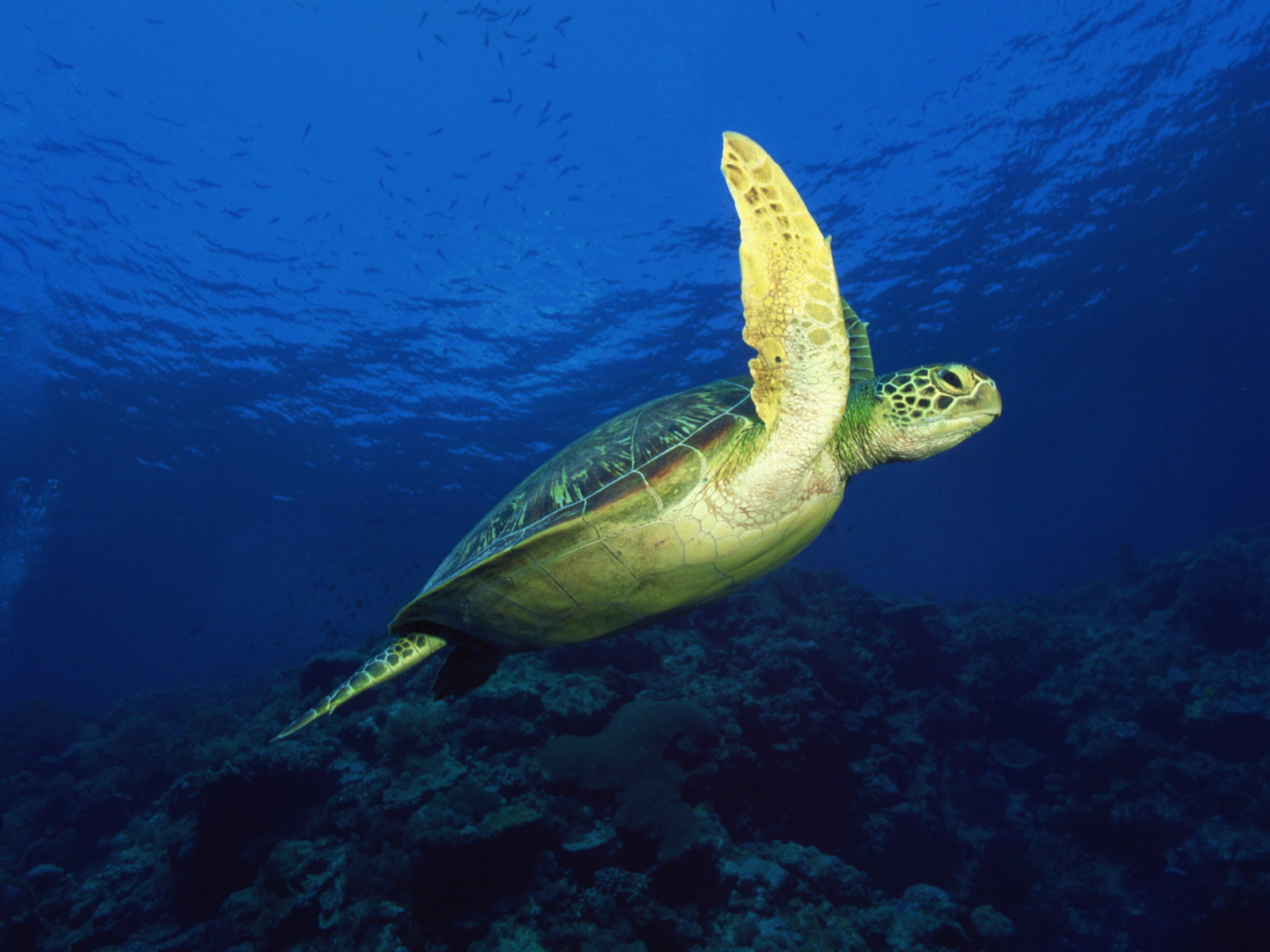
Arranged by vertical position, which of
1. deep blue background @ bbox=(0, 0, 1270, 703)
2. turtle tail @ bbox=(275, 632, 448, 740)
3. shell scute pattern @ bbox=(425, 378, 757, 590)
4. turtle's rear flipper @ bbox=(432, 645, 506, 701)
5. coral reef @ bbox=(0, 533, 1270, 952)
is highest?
deep blue background @ bbox=(0, 0, 1270, 703)

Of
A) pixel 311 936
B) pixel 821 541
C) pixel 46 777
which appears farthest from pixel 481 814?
pixel 821 541

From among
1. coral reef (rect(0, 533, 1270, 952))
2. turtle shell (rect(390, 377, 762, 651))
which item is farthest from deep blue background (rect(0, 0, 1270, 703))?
turtle shell (rect(390, 377, 762, 651))

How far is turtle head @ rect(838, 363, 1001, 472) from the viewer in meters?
2.88

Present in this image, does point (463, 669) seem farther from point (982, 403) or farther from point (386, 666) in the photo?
point (982, 403)

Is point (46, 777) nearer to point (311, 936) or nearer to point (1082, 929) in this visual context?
point (311, 936)

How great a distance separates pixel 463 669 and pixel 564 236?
14.4m

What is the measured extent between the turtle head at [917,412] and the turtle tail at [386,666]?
3.36 meters

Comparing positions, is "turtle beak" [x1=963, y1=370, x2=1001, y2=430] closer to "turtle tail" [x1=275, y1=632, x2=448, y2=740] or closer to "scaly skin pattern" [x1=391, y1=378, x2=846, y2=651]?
"scaly skin pattern" [x1=391, y1=378, x2=846, y2=651]

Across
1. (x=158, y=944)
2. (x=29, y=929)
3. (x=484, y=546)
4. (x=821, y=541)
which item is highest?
(x=484, y=546)

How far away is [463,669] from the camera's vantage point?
4293 millimetres

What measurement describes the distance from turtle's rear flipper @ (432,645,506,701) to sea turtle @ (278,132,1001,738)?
0.75m

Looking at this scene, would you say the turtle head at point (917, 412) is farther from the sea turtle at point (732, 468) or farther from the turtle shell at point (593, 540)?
the turtle shell at point (593, 540)

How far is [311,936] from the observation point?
4863 millimetres

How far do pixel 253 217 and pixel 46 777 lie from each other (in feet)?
49.5
